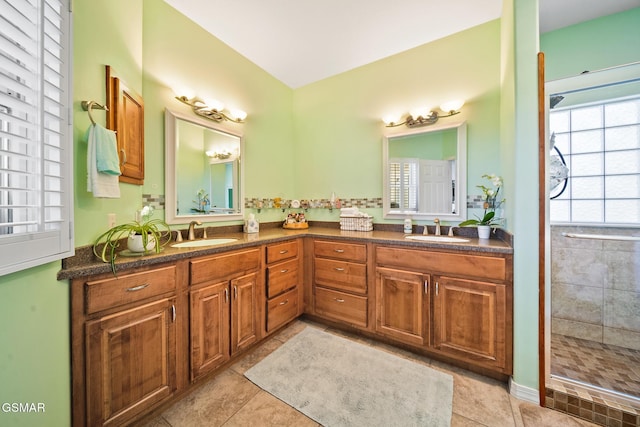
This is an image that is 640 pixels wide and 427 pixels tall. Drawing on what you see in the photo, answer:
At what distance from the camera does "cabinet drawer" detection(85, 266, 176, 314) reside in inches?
41.8

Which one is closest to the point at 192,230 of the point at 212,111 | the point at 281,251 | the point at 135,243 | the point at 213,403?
the point at 135,243

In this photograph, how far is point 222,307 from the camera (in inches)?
63.9

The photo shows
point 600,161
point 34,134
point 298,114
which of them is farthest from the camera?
point 298,114

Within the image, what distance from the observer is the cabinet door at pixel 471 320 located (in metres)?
1.54

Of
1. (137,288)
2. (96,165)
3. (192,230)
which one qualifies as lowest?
(137,288)

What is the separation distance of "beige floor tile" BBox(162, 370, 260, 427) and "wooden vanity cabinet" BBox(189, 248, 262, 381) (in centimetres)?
13

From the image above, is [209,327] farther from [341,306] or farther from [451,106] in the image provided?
[451,106]

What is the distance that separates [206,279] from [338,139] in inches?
87.6

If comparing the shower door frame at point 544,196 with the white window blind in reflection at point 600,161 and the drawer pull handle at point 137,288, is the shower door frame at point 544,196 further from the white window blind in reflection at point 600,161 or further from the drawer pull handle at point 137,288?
the drawer pull handle at point 137,288

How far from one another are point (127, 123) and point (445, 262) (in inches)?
96.1

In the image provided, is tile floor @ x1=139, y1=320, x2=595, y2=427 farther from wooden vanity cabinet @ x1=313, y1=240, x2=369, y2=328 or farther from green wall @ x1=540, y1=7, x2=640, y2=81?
green wall @ x1=540, y1=7, x2=640, y2=81

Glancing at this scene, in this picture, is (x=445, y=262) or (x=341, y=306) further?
(x=341, y=306)

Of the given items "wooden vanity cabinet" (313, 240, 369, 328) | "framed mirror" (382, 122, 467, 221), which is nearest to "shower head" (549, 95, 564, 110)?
"framed mirror" (382, 122, 467, 221)

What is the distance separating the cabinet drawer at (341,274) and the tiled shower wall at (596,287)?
1770 mm
